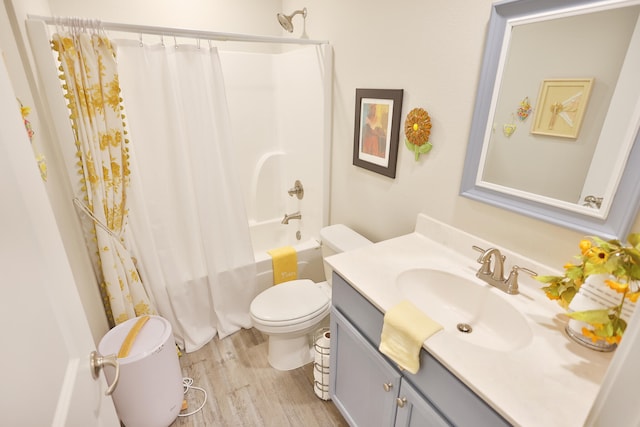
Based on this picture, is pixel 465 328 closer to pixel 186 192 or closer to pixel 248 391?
pixel 248 391

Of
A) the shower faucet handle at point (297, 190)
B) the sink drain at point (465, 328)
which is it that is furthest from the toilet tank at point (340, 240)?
the sink drain at point (465, 328)

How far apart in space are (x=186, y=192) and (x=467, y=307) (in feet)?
5.06

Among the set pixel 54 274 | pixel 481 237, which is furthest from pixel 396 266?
pixel 54 274

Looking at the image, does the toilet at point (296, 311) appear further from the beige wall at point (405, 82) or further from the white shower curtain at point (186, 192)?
the white shower curtain at point (186, 192)

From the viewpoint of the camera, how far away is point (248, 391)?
5.79ft

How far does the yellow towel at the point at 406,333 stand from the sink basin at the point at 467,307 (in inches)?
4.4

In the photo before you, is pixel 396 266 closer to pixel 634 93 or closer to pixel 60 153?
pixel 634 93

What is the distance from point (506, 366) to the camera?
826 millimetres

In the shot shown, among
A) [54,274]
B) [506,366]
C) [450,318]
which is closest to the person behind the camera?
[54,274]

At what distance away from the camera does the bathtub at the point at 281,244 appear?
2.21 meters

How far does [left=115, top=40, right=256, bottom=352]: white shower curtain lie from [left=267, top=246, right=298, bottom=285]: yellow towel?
162 mm

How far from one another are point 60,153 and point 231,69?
4.45 feet

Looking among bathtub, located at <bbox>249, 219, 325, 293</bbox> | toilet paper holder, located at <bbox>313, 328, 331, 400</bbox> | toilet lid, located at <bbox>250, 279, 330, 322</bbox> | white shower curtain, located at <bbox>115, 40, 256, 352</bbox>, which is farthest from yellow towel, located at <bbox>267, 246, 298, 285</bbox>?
toilet paper holder, located at <bbox>313, 328, 331, 400</bbox>

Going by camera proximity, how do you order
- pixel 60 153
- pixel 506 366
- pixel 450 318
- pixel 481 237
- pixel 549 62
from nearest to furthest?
1. pixel 506 366
2. pixel 549 62
3. pixel 450 318
4. pixel 481 237
5. pixel 60 153
